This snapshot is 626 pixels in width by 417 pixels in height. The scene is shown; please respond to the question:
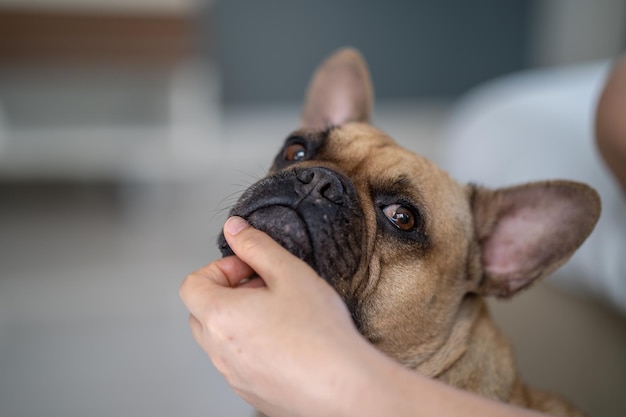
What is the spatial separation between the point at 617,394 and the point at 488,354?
0.58 metres

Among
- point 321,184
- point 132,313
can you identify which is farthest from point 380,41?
point 321,184

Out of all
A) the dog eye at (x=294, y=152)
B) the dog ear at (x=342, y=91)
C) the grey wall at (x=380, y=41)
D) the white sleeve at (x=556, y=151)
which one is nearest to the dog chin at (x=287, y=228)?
the dog eye at (x=294, y=152)

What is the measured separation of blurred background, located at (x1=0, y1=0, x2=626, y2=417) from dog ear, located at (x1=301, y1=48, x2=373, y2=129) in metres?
0.46

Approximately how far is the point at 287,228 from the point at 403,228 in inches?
11.7

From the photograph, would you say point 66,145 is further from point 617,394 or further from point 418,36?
point 617,394

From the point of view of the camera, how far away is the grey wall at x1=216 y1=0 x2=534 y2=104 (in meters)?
5.03

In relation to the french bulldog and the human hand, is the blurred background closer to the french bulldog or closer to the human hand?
the french bulldog

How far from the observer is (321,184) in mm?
1053

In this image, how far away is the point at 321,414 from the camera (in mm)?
707

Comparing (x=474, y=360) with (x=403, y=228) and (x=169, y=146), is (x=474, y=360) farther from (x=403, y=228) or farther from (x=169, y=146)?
(x=169, y=146)

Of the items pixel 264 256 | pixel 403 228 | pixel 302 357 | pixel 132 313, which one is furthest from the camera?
pixel 132 313

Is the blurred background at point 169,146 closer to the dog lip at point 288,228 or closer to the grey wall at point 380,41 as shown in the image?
the grey wall at point 380,41

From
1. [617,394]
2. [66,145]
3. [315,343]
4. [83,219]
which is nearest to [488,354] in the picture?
[617,394]

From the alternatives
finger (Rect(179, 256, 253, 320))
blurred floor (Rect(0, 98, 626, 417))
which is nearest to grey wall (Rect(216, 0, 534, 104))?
blurred floor (Rect(0, 98, 626, 417))
